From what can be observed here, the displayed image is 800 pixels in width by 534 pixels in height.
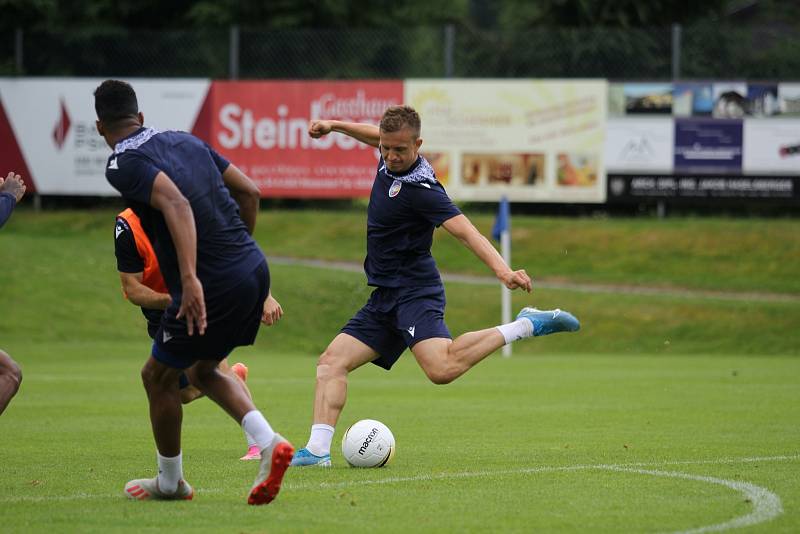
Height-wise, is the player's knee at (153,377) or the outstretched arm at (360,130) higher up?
the outstretched arm at (360,130)

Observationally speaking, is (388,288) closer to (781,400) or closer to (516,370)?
(781,400)

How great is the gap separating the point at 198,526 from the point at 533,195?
24119 mm

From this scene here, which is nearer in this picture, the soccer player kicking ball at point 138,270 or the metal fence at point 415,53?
the soccer player kicking ball at point 138,270

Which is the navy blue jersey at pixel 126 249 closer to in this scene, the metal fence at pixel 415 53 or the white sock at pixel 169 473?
the white sock at pixel 169 473

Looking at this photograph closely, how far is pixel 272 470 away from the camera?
6.92 m

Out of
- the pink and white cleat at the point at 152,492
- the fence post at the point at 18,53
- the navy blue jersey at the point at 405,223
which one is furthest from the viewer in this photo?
the fence post at the point at 18,53

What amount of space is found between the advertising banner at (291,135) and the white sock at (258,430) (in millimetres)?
23638

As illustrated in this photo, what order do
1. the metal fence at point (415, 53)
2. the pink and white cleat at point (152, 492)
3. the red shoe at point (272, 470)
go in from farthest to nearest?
the metal fence at point (415, 53) → the pink and white cleat at point (152, 492) → the red shoe at point (272, 470)

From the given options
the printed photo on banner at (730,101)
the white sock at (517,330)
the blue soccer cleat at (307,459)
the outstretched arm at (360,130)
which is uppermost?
the printed photo on banner at (730,101)

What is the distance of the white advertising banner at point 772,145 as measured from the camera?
28.9 meters

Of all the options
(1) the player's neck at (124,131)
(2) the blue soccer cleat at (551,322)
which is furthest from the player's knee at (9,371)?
(2) the blue soccer cleat at (551,322)

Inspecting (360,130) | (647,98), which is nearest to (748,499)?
(360,130)

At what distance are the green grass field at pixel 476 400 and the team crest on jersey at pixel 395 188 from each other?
177 cm

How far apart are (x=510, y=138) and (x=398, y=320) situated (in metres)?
21.2
